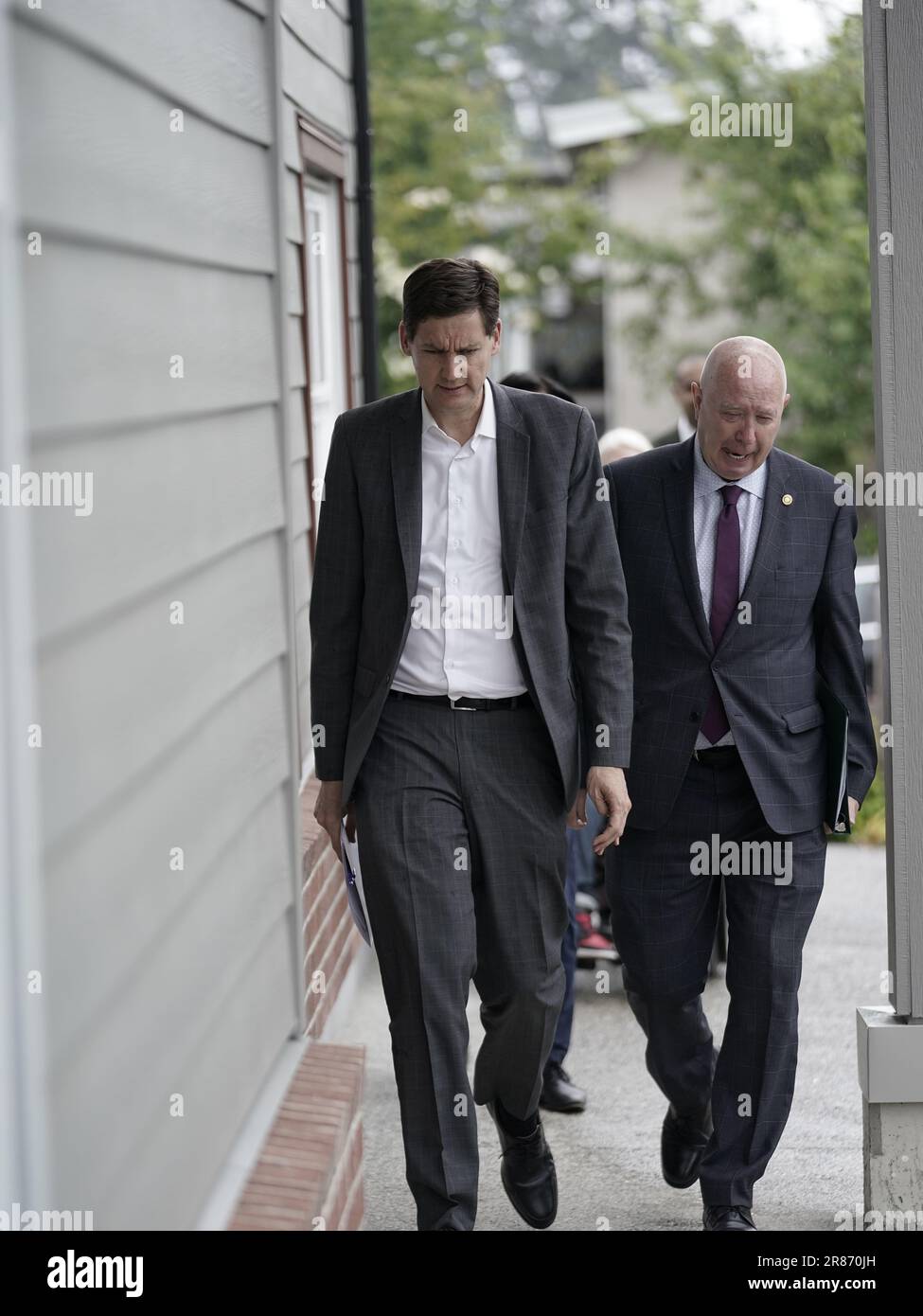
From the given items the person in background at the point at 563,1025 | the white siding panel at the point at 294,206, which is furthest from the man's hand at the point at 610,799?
the white siding panel at the point at 294,206

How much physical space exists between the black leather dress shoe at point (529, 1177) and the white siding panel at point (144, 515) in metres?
1.74

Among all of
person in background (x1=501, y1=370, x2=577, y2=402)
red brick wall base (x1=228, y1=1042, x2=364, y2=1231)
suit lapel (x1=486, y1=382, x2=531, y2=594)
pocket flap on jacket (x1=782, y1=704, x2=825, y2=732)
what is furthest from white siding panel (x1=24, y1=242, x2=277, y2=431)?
person in background (x1=501, y1=370, x2=577, y2=402)

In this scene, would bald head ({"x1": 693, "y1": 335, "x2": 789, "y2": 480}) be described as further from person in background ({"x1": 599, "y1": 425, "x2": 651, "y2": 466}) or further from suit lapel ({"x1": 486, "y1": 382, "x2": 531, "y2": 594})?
person in background ({"x1": 599, "y1": 425, "x2": 651, "y2": 466})

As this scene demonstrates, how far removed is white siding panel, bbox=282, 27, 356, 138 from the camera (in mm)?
5598

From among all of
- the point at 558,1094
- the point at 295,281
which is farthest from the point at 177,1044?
the point at 295,281

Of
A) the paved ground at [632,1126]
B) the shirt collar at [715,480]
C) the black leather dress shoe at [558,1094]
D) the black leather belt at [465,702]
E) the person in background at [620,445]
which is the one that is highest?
the person in background at [620,445]

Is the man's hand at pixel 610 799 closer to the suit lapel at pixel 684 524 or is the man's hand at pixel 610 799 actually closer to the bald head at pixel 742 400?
the suit lapel at pixel 684 524

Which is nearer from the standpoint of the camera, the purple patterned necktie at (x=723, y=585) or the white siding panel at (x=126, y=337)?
the white siding panel at (x=126, y=337)

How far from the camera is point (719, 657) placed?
4273 mm

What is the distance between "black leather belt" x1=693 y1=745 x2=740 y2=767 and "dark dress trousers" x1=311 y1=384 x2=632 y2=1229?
30cm

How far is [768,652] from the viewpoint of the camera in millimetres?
4273

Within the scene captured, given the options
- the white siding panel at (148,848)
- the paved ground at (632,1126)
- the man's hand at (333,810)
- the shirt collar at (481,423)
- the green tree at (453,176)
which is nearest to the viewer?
the white siding panel at (148,848)

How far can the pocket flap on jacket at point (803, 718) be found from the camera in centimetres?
427

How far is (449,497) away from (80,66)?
5.94 feet
